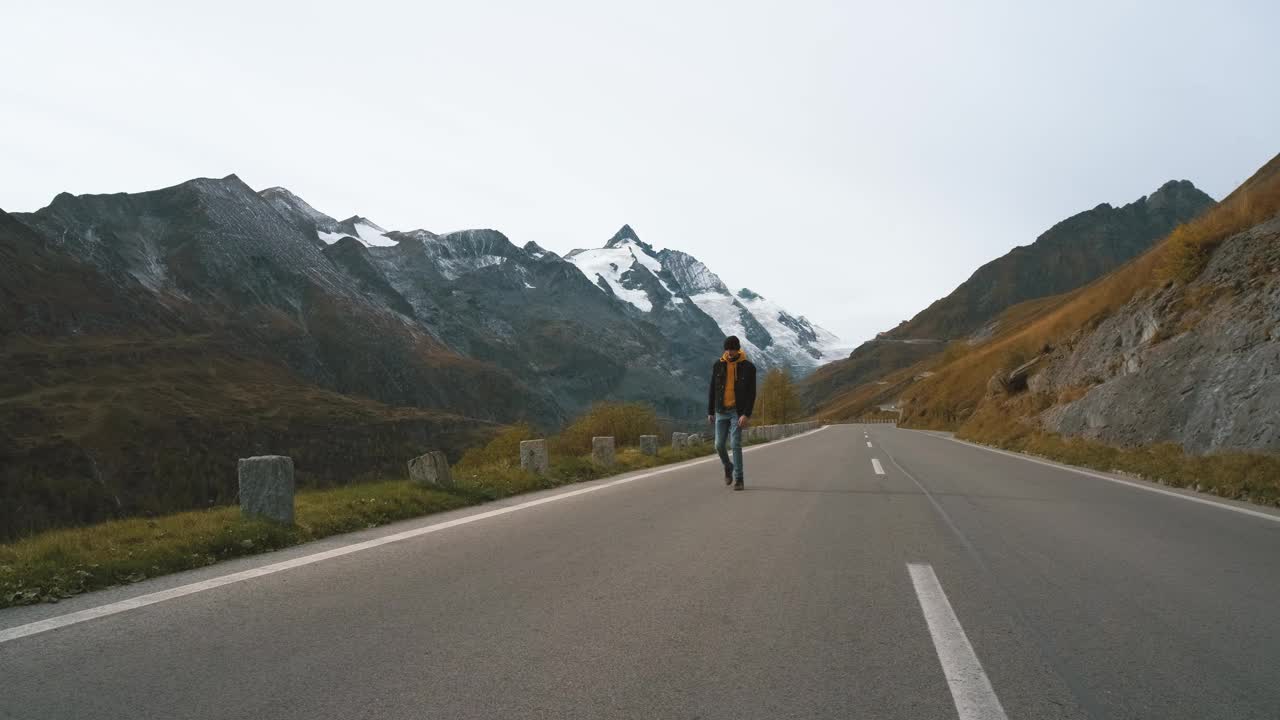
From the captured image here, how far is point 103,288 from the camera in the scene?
199 metres

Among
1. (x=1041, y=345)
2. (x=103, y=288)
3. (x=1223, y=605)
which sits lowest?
(x=1223, y=605)

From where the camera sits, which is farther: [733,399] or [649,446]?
[649,446]

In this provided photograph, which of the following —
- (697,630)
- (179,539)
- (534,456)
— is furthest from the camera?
(534,456)

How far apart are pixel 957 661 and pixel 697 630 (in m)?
1.34

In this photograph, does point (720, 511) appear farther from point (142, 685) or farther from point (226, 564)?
point (142, 685)

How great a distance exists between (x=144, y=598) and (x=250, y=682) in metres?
2.26

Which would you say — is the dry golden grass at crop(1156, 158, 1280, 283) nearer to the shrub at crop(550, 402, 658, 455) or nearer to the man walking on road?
the man walking on road

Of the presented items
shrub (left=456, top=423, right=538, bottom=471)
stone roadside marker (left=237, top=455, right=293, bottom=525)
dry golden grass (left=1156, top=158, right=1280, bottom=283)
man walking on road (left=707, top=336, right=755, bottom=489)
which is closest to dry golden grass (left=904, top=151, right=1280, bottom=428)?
dry golden grass (left=1156, top=158, right=1280, bottom=283)

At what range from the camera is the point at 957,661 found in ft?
12.2

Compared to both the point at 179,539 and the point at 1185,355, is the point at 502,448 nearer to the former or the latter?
the point at 1185,355

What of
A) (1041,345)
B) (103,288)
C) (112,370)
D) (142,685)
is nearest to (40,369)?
(112,370)

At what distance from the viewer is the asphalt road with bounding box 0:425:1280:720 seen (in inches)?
129

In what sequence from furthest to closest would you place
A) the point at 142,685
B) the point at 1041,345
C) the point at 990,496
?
the point at 1041,345 < the point at 990,496 < the point at 142,685

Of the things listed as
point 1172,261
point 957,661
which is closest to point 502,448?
point 1172,261
